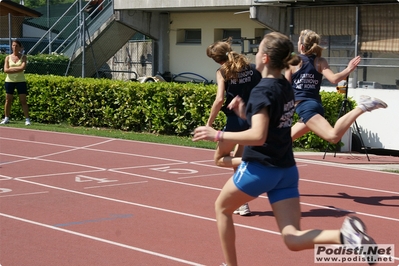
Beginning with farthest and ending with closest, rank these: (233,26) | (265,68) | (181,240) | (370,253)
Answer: (233,26), (181,240), (265,68), (370,253)

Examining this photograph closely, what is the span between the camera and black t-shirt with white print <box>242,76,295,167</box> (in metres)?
5.00

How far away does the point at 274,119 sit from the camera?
507 centimetres

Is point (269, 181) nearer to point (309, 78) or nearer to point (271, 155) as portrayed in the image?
point (271, 155)

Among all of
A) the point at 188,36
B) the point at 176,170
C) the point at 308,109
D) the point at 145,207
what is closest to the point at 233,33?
the point at 188,36

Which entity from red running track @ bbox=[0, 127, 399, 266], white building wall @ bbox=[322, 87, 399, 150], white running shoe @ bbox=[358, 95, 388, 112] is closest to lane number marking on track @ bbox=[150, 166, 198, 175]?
red running track @ bbox=[0, 127, 399, 266]

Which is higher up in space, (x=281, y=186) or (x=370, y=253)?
(x=281, y=186)

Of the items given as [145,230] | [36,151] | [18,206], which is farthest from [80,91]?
[145,230]

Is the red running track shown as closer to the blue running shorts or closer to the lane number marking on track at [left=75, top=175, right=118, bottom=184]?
the lane number marking on track at [left=75, top=175, right=118, bottom=184]

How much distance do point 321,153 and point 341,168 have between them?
82.8 inches

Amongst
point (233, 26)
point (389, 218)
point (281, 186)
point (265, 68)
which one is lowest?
point (389, 218)

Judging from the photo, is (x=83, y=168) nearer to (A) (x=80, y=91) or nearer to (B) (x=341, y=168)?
(B) (x=341, y=168)

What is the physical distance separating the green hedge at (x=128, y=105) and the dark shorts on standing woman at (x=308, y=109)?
6165 mm

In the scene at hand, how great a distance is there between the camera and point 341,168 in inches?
476

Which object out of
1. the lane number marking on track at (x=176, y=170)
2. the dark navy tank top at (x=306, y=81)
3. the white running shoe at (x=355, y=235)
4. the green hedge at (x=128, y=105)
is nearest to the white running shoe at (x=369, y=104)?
the white running shoe at (x=355, y=235)
